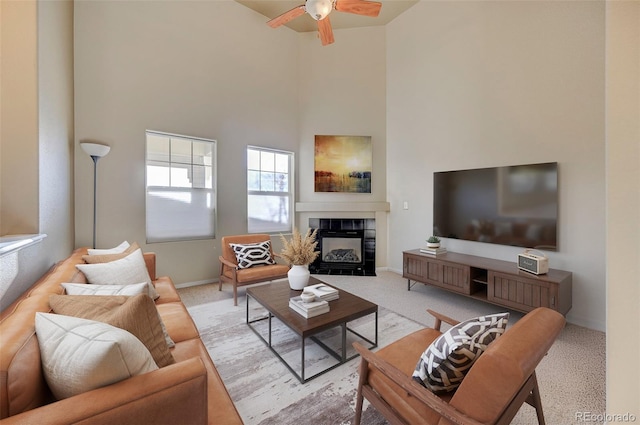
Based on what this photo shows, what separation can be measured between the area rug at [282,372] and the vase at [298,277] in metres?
0.45

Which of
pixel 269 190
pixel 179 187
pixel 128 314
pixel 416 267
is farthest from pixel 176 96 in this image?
pixel 416 267

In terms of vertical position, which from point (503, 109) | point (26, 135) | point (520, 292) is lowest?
point (520, 292)

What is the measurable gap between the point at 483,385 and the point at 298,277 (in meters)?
1.78

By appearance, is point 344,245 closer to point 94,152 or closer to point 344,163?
point 344,163

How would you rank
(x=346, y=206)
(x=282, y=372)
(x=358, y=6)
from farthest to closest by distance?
(x=346, y=206), (x=358, y=6), (x=282, y=372)

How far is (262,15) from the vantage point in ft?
14.9

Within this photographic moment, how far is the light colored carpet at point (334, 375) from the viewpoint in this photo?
5.23ft

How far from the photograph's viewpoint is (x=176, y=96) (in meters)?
3.79

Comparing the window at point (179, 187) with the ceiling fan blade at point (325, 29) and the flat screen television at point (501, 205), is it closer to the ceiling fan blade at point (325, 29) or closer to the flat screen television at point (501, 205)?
the ceiling fan blade at point (325, 29)

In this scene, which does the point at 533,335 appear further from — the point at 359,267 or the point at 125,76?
the point at 125,76

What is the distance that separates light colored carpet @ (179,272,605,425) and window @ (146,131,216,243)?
1328 mm

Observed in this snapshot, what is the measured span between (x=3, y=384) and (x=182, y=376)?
47 centimetres

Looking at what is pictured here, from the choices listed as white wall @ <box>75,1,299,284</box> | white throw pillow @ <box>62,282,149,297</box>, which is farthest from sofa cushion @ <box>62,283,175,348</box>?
white wall @ <box>75,1,299,284</box>

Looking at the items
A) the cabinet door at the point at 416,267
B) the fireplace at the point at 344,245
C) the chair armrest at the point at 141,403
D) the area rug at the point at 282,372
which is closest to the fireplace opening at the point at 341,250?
the fireplace at the point at 344,245
